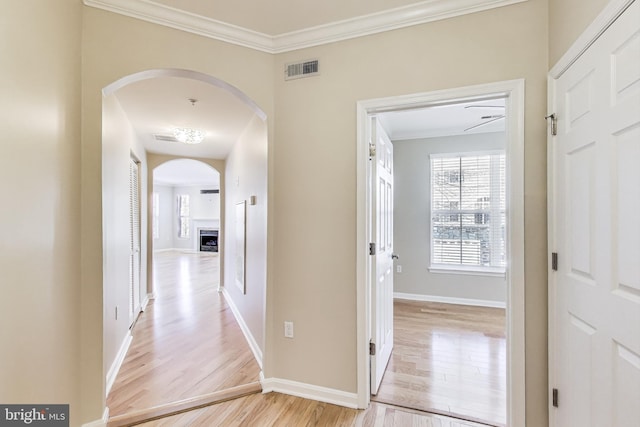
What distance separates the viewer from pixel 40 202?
1.33 metres

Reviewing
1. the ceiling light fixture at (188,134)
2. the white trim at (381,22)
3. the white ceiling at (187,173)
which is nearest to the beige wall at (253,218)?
the ceiling light fixture at (188,134)

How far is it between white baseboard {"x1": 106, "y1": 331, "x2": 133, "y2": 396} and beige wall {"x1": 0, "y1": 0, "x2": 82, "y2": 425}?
27.9 inches

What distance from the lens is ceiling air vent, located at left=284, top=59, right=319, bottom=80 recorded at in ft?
7.06

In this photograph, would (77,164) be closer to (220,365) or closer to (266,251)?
(266,251)

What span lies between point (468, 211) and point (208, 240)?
9.57 meters

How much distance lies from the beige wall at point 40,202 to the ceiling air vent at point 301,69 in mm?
1257

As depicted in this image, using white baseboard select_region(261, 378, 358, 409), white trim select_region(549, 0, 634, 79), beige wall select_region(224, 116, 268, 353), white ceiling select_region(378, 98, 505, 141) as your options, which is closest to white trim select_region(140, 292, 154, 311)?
beige wall select_region(224, 116, 268, 353)

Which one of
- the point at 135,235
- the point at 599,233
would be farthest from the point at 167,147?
the point at 599,233

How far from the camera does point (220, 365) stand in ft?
9.00

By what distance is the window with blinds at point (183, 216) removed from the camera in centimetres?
1170

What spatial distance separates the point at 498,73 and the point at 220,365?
3.13 m

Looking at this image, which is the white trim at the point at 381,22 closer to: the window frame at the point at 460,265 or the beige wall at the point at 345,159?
the beige wall at the point at 345,159

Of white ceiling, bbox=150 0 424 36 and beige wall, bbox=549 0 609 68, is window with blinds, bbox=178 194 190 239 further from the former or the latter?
beige wall, bbox=549 0 609 68

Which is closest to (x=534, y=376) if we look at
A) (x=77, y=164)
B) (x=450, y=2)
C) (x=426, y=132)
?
(x=450, y=2)
